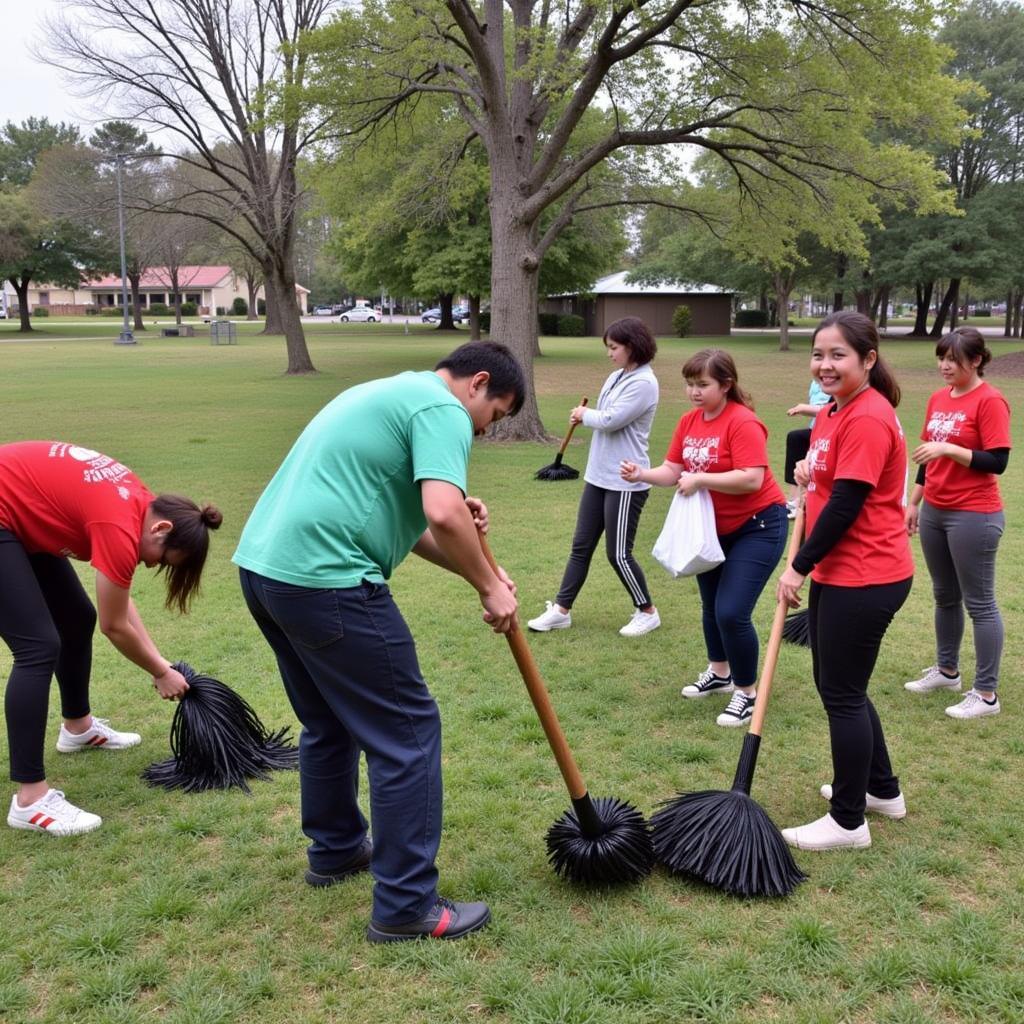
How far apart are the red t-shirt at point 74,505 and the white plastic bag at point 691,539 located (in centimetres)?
245

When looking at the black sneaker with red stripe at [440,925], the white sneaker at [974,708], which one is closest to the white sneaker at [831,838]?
the black sneaker with red stripe at [440,925]

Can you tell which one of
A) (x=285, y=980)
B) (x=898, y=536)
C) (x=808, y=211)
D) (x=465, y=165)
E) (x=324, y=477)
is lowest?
(x=285, y=980)

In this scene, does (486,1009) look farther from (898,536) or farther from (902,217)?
(902,217)

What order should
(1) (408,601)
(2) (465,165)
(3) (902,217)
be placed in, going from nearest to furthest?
(1) (408,601), (2) (465,165), (3) (902,217)

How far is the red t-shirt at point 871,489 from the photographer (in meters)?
3.18

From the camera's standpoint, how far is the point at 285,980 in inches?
111

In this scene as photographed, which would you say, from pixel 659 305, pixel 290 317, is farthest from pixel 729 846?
pixel 659 305

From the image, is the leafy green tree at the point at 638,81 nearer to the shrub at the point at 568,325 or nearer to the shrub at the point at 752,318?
the shrub at the point at 568,325

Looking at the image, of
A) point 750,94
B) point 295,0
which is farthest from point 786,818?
point 295,0

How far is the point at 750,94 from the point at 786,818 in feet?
41.7

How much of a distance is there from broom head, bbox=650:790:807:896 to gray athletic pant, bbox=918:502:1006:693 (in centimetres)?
203

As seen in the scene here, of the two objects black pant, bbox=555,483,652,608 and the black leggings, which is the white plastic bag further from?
the black leggings

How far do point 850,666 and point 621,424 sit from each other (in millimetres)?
2698

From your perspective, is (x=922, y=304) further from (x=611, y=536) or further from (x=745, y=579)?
(x=745, y=579)
